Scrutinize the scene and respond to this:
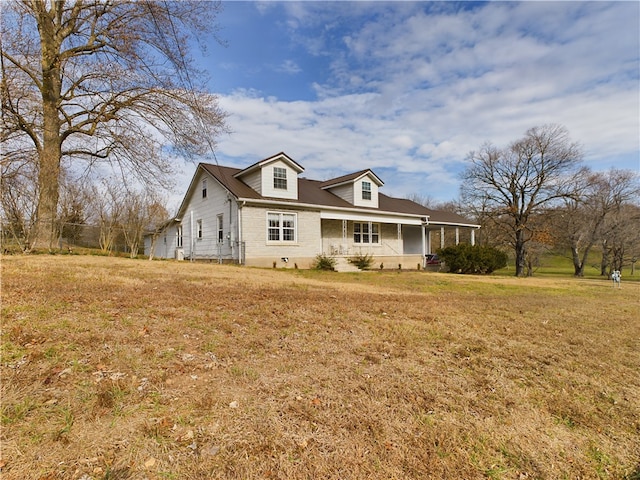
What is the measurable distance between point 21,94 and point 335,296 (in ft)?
46.0

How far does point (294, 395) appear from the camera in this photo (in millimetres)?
3213

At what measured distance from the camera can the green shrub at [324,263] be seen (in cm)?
1810

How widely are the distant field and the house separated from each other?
11242 millimetres

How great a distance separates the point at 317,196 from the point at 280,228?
4661mm

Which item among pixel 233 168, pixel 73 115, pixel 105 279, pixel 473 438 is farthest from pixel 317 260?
pixel 473 438

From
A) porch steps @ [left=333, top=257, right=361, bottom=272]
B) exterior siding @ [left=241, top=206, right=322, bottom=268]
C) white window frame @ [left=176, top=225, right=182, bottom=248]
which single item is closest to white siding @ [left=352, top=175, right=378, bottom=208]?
exterior siding @ [left=241, top=206, right=322, bottom=268]

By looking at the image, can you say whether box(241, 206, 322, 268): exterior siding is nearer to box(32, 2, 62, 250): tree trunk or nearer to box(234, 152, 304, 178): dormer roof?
box(234, 152, 304, 178): dormer roof

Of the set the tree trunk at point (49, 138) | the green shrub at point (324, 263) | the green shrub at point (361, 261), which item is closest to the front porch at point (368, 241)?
the green shrub at point (361, 261)

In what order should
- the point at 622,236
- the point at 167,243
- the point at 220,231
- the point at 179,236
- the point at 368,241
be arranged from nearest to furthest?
the point at 220,231, the point at 368,241, the point at 179,236, the point at 167,243, the point at 622,236

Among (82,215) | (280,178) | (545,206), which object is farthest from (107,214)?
(545,206)

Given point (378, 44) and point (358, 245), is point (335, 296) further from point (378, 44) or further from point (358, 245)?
point (358, 245)

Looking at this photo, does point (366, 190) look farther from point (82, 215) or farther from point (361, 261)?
point (82, 215)

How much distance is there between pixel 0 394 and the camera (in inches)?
108

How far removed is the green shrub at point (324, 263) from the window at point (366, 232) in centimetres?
467
